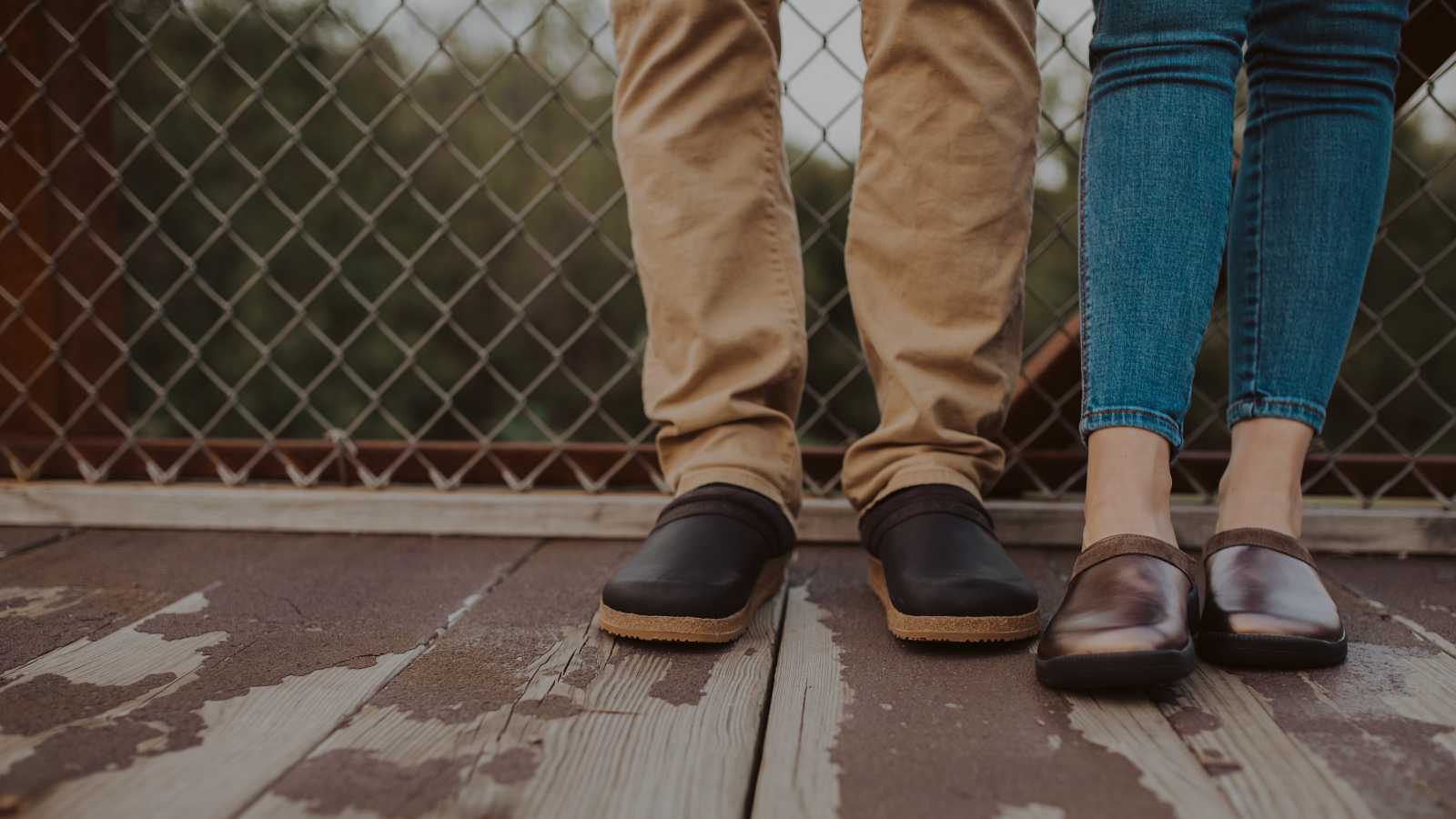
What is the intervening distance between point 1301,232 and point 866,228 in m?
0.37

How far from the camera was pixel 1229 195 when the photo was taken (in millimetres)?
731

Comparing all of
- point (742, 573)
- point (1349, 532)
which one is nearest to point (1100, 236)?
point (742, 573)

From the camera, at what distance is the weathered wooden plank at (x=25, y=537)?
3.54ft

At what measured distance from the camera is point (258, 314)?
4.49 m

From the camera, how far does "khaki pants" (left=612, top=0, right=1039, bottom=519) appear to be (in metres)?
0.84

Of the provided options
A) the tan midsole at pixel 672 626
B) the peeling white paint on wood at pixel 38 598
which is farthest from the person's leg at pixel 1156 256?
the peeling white paint on wood at pixel 38 598

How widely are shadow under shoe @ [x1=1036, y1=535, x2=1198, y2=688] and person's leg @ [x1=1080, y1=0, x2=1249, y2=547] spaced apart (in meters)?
0.03

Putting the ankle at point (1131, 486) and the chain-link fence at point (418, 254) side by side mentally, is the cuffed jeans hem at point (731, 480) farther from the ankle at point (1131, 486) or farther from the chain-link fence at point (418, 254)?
the ankle at point (1131, 486)

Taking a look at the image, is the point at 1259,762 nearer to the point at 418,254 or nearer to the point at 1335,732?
the point at 1335,732

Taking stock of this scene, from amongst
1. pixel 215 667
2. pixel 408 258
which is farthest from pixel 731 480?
pixel 408 258

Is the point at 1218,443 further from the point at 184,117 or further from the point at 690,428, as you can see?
the point at 184,117

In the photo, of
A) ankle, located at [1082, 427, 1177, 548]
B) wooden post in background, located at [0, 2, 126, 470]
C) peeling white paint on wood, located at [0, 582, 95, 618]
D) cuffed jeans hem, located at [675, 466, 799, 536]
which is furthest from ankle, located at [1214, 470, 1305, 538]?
wooden post in background, located at [0, 2, 126, 470]

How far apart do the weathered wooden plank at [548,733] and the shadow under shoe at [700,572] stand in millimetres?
22

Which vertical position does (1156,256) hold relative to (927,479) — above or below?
above
